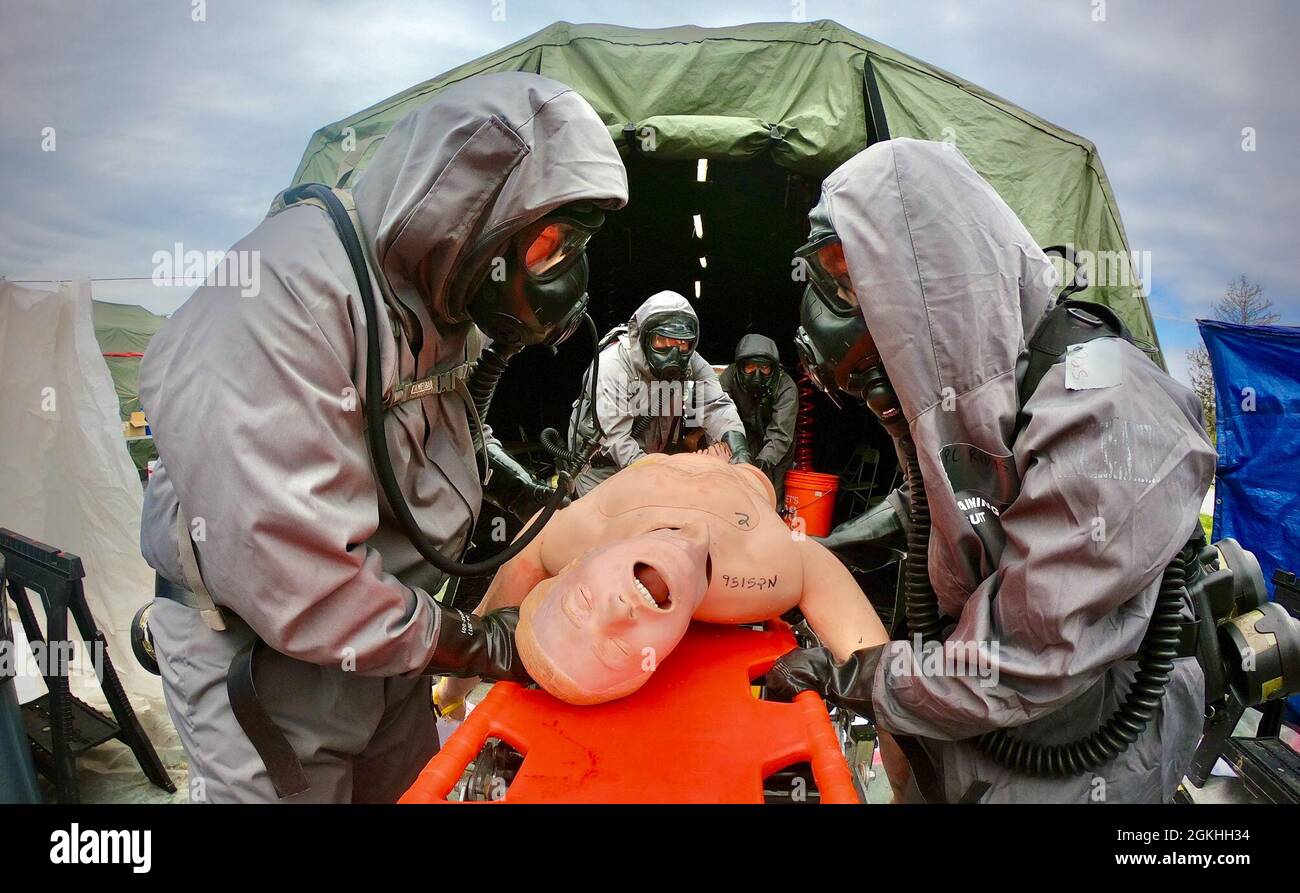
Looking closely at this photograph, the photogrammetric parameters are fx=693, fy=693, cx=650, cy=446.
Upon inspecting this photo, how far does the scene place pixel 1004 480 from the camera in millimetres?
1572

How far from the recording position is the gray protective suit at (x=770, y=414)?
244 inches

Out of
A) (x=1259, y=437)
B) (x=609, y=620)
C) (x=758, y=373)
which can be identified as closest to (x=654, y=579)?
(x=609, y=620)

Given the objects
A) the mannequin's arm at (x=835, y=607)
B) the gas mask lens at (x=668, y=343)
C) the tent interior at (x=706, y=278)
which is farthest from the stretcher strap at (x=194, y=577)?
the tent interior at (x=706, y=278)

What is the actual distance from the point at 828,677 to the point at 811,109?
12.0 ft

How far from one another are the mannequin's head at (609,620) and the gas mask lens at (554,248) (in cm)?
73

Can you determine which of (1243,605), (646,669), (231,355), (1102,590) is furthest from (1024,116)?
(231,355)

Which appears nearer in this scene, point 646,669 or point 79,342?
point 646,669

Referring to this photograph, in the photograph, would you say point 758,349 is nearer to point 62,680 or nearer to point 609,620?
point 609,620

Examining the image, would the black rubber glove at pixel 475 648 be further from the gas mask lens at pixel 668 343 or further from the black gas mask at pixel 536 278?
the gas mask lens at pixel 668 343

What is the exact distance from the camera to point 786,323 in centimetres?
909

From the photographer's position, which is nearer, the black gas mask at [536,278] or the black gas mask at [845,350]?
the black gas mask at [536,278]
